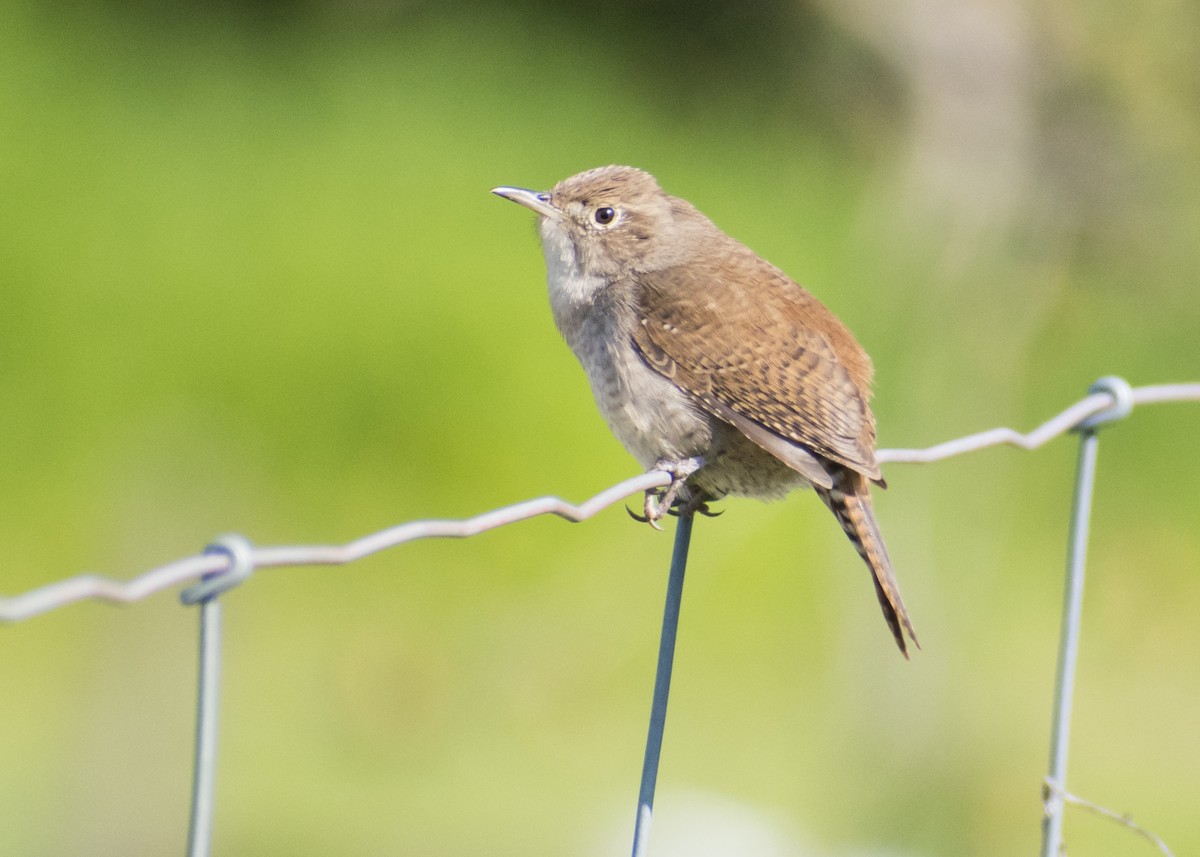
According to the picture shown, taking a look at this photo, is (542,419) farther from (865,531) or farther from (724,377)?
(865,531)

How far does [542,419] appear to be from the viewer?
5.21 metres

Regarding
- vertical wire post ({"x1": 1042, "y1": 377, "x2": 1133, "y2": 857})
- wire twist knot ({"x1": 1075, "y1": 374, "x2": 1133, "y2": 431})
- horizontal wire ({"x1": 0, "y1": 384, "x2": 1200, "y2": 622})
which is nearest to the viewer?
horizontal wire ({"x1": 0, "y1": 384, "x2": 1200, "y2": 622})

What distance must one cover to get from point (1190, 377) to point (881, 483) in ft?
12.4

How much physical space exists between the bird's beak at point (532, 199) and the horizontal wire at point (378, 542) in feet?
3.54

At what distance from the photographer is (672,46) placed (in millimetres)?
6133

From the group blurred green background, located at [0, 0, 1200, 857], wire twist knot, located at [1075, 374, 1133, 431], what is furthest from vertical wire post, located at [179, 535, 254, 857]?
blurred green background, located at [0, 0, 1200, 857]

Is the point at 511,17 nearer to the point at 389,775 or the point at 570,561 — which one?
the point at 570,561

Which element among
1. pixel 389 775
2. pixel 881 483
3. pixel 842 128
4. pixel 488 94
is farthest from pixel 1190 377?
pixel 881 483

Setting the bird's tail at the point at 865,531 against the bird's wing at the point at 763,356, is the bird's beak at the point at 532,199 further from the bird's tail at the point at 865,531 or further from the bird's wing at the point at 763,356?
the bird's tail at the point at 865,531

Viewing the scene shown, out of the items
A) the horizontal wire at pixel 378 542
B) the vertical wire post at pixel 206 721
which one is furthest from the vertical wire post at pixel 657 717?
the vertical wire post at pixel 206 721

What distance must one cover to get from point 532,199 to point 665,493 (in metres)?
0.70

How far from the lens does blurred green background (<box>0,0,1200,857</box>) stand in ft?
15.5

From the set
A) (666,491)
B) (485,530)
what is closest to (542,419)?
(666,491)

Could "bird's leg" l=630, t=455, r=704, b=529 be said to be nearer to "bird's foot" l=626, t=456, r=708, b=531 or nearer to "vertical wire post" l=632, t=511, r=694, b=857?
"bird's foot" l=626, t=456, r=708, b=531
